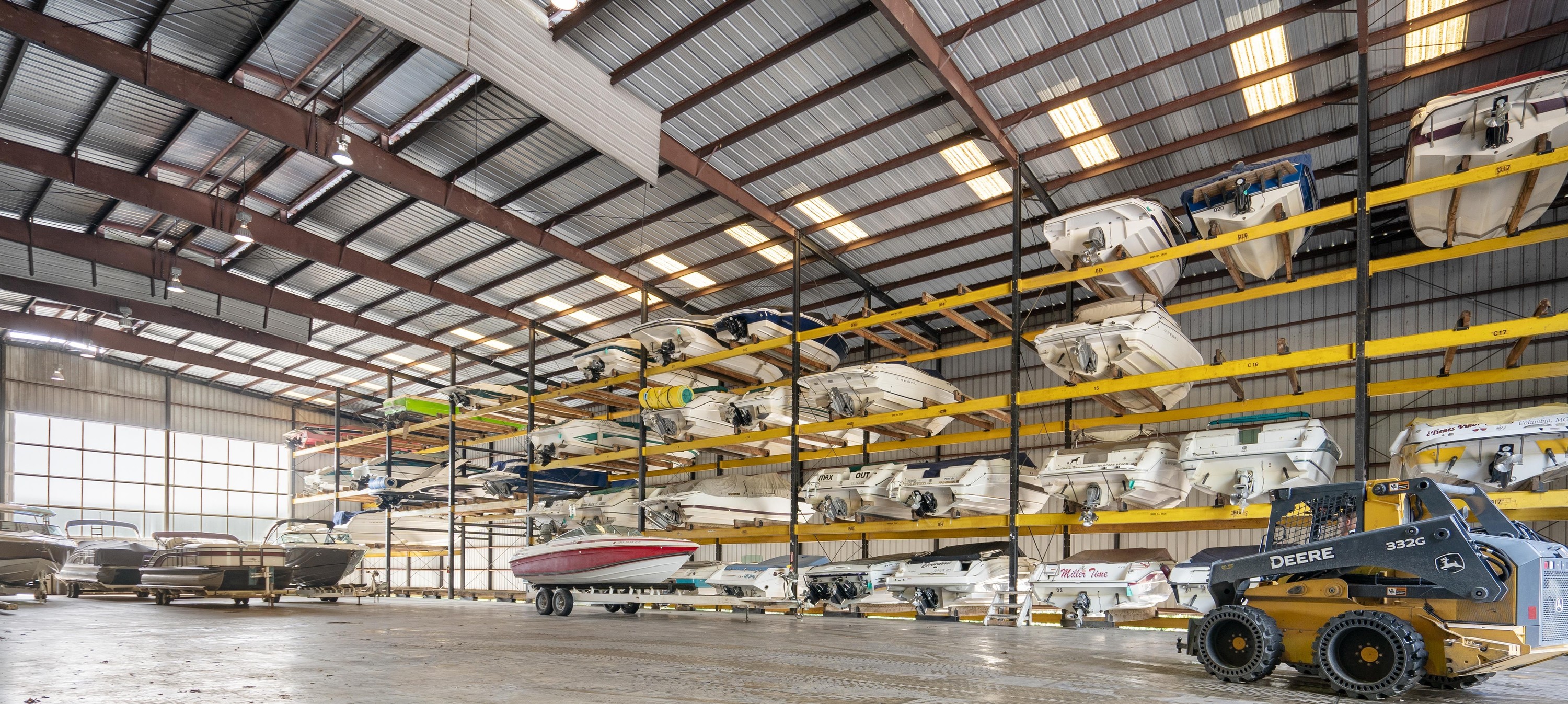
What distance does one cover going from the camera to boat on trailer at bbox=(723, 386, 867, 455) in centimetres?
1609

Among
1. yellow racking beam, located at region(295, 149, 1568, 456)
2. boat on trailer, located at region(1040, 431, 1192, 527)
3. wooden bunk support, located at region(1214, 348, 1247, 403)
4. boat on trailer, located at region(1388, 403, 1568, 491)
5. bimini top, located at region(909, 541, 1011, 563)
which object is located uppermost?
yellow racking beam, located at region(295, 149, 1568, 456)

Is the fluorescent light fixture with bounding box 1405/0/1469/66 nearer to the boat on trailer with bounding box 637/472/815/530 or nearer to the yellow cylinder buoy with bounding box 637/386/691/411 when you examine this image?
the boat on trailer with bounding box 637/472/815/530

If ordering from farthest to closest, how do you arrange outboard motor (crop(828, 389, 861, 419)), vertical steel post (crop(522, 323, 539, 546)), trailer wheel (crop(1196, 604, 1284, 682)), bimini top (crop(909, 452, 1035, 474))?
Answer: vertical steel post (crop(522, 323, 539, 546)) < outboard motor (crop(828, 389, 861, 419)) < bimini top (crop(909, 452, 1035, 474)) < trailer wheel (crop(1196, 604, 1284, 682))

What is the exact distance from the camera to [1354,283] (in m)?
14.9

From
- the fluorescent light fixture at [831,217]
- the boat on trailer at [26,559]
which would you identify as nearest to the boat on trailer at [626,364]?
the fluorescent light fixture at [831,217]

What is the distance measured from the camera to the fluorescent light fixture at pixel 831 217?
15352mm

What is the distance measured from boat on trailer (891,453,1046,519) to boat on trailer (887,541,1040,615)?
65 centimetres

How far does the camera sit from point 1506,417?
907 centimetres

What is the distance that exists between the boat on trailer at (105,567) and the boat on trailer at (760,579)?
33.4 feet

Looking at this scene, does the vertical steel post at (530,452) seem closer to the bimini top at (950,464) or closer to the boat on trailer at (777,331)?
the boat on trailer at (777,331)

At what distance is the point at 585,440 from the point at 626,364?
1968mm

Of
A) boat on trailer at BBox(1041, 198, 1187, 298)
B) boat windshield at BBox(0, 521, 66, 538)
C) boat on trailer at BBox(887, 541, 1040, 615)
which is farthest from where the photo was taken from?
boat windshield at BBox(0, 521, 66, 538)

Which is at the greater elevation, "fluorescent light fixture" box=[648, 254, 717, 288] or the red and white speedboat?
"fluorescent light fixture" box=[648, 254, 717, 288]

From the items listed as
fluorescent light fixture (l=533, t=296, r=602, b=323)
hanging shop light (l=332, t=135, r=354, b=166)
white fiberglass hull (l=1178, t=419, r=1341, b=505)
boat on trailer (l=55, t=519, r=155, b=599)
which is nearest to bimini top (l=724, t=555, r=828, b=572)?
white fiberglass hull (l=1178, t=419, r=1341, b=505)
